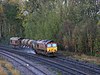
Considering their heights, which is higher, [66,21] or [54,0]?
[54,0]

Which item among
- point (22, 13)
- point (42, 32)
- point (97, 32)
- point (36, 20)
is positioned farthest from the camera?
point (22, 13)

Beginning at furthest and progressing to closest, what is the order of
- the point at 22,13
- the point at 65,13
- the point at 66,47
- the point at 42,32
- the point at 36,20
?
1. the point at 22,13
2. the point at 36,20
3. the point at 42,32
4. the point at 65,13
5. the point at 66,47

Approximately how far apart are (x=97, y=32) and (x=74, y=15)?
413 inches

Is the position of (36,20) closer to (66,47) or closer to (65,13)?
(65,13)

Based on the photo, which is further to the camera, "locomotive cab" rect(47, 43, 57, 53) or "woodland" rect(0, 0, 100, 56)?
"woodland" rect(0, 0, 100, 56)

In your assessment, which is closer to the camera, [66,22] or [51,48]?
[51,48]

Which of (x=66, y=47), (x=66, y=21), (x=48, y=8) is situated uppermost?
(x=48, y=8)

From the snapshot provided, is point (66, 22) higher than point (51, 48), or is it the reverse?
point (66, 22)

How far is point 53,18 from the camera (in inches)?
2203

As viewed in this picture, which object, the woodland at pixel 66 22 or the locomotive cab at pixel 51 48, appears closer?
the locomotive cab at pixel 51 48

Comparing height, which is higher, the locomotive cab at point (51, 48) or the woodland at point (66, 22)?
the woodland at point (66, 22)

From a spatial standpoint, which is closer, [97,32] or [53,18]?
[97,32]

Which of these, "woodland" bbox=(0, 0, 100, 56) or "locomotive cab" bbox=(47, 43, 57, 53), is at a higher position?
"woodland" bbox=(0, 0, 100, 56)

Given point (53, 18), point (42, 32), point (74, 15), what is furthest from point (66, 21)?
point (42, 32)
